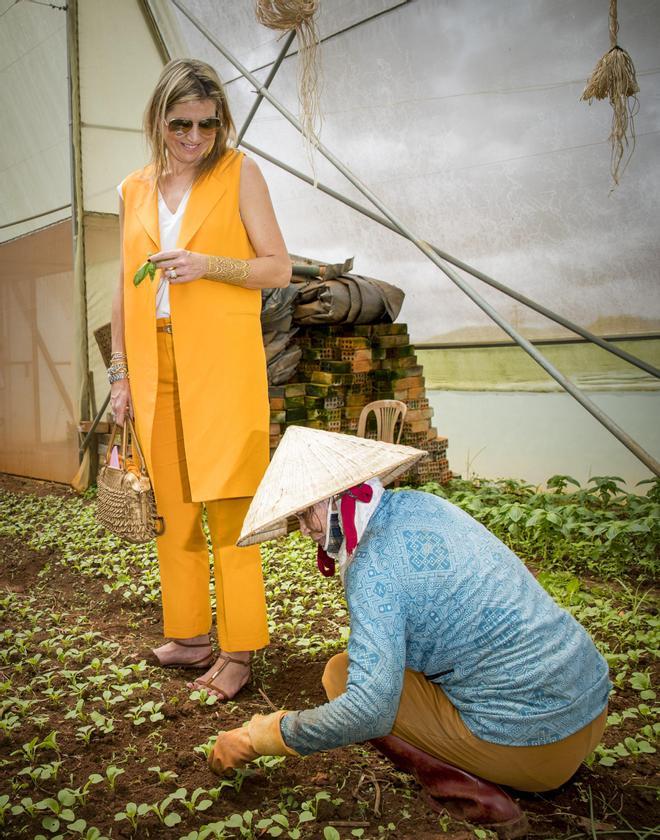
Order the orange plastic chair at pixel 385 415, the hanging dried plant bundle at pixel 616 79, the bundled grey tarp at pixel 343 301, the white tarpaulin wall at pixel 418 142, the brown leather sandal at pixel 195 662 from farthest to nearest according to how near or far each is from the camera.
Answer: the orange plastic chair at pixel 385 415, the bundled grey tarp at pixel 343 301, the white tarpaulin wall at pixel 418 142, the hanging dried plant bundle at pixel 616 79, the brown leather sandal at pixel 195 662

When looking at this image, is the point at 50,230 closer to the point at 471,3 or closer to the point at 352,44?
the point at 352,44

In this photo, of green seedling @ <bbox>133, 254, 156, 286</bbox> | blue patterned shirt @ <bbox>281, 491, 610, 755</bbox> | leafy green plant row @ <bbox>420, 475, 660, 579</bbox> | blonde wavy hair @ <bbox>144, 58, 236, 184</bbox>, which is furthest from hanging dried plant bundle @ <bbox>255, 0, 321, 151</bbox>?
blue patterned shirt @ <bbox>281, 491, 610, 755</bbox>

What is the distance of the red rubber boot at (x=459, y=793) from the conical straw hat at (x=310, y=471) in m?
0.59

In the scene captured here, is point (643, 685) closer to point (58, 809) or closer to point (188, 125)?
point (58, 809)

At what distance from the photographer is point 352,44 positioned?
4.57 metres

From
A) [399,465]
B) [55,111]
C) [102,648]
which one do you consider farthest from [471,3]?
[102,648]

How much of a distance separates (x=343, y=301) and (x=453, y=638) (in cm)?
315

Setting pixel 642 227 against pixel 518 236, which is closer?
pixel 642 227

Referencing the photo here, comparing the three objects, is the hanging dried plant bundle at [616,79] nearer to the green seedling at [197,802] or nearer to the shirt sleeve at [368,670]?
the shirt sleeve at [368,670]

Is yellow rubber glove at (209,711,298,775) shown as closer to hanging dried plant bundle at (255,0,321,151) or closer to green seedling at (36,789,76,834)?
green seedling at (36,789,76,834)

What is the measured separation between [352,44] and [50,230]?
253cm

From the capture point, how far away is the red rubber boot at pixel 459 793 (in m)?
1.52

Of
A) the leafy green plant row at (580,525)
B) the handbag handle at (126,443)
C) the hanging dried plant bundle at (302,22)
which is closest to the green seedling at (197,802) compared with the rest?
the handbag handle at (126,443)

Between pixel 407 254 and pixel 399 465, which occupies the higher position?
pixel 407 254
